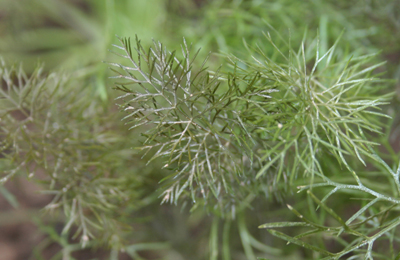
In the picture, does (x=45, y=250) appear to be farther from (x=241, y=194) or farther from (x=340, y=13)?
(x=340, y=13)

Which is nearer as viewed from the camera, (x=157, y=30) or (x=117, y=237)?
(x=117, y=237)

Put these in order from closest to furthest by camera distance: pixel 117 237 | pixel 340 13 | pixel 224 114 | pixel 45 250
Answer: pixel 224 114 < pixel 117 237 < pixel 340 13 < pixel 45 250

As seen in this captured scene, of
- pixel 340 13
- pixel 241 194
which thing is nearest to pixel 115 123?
pixel 241 194

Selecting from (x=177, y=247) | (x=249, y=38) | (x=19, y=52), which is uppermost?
(x=19, y=52)

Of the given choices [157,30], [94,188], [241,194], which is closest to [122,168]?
[94,188]

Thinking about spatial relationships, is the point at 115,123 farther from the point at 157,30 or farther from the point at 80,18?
the point at 80,18

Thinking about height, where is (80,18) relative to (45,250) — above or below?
above

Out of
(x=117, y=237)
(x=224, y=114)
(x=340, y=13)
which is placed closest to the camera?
(x=224, y=114)
